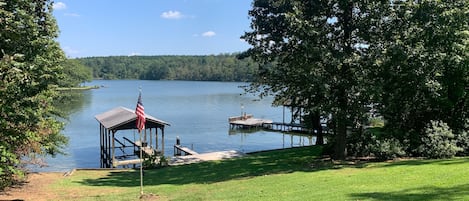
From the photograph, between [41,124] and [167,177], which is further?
[167,177]

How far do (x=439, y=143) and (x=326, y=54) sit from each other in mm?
5812

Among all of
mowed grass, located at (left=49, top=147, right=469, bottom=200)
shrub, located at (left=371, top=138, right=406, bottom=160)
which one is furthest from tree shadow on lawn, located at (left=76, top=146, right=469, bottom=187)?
shrub, located at (left=371, top=138, right=406, bottom=160)

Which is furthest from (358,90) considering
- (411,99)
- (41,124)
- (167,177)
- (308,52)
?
(41,124)

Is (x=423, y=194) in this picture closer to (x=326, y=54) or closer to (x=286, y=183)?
(x=286, y=183)

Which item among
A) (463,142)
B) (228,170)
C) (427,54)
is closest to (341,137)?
(463,142)

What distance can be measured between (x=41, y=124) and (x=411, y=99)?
15.3m

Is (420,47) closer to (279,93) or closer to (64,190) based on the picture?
(279,93)

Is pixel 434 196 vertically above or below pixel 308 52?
below

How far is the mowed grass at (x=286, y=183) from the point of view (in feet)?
33.7

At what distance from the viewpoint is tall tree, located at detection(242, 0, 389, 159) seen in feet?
53.4

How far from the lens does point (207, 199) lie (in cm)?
1185

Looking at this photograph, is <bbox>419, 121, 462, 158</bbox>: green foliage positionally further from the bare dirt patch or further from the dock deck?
the bare dirt patch

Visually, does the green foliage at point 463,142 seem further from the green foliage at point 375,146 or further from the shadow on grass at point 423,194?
the shadow on grass at point 423,194

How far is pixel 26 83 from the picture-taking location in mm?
11578
